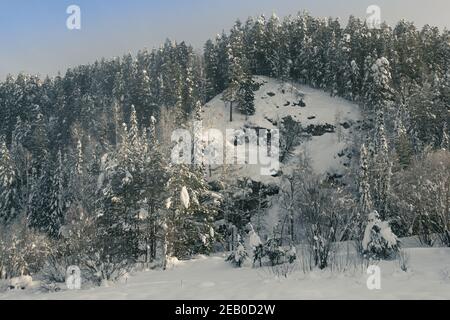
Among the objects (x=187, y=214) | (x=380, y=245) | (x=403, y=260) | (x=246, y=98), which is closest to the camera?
(x=403, y=260)

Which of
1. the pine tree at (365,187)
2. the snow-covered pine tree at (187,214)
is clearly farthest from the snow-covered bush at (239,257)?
the pine tree at (365,187)

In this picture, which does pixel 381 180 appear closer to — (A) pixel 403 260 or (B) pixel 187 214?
(B) pixel 187 214

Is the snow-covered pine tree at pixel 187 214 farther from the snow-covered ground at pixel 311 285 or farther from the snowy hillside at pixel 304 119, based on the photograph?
the snowy hillside at pixel 304 119

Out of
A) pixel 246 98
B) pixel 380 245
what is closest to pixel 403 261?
pixel 380 245

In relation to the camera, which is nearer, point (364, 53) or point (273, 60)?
point (364, 53)

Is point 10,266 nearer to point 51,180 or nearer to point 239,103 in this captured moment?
point 51,180

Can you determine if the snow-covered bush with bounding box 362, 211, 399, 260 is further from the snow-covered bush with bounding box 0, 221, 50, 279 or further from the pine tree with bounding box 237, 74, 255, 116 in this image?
the pine tree with bounding box 237, 74, 255, 116
